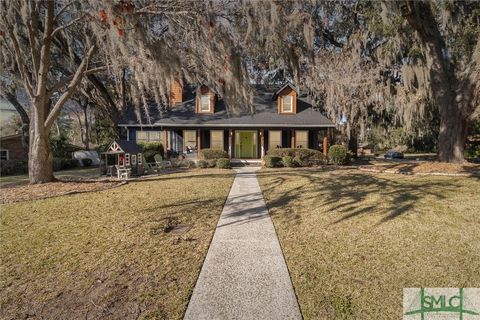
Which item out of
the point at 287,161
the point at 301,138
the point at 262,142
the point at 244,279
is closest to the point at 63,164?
the point at 262,142

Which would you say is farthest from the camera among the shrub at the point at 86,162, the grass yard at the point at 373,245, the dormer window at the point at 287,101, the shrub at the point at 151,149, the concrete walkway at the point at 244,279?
the shrub at the point at 86,162

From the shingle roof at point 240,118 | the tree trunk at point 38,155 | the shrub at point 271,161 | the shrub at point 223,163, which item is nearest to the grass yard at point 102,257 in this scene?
the tree trunk at point 38,155

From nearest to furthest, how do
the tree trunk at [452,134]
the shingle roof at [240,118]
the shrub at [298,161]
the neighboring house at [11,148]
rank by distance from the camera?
the tree trunk at [452,134] < the shrub at [298,161] < the shingle roof at [240,118] < the neighboring house at [11,148]

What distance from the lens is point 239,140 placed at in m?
20.5

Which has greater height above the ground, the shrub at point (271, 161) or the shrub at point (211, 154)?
the shrub at point (211, 154)

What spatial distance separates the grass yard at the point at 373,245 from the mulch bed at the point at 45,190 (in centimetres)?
626

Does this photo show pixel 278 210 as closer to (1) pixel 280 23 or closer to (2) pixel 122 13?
(1) pixel 280 23

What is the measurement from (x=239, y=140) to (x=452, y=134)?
12.7 meters

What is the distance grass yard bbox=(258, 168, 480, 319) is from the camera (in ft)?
9.65

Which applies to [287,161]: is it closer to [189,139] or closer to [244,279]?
[189,139]

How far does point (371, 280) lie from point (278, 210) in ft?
10.9

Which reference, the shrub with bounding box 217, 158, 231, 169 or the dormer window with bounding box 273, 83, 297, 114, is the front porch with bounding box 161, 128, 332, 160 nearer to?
the dormer window with bounding box 273, 83, 297, 114

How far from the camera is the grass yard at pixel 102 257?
280cm

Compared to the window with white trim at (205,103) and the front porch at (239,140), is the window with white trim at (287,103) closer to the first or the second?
the front porch at (239,140)
